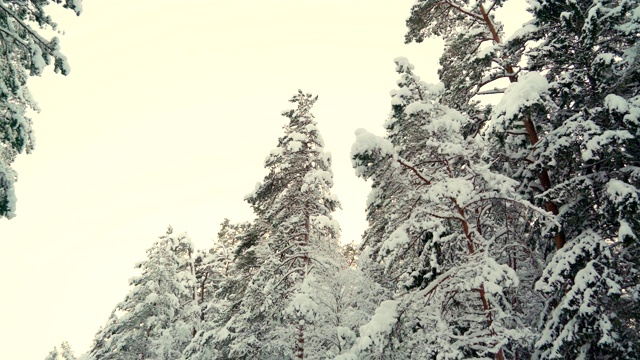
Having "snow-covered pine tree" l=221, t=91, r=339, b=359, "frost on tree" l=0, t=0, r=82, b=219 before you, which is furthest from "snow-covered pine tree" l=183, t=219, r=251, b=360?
"frost on tree" l=0, t=0, r=82, b=219

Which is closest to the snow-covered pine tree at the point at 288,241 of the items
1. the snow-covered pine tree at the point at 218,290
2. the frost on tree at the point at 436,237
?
the snow-covered pine tree at the point at 218,290

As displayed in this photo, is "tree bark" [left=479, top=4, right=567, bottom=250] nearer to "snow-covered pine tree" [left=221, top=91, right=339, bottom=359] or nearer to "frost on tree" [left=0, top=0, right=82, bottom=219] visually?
"snow-covered pine tree" [left=221, top=91, right=339, bottom=359]

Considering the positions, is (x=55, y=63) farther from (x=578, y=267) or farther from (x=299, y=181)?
(x=578, y=267)

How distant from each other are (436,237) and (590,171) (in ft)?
11.9

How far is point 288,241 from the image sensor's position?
51.5 feet

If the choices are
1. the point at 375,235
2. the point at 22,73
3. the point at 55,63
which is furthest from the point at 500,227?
the point at 22,73

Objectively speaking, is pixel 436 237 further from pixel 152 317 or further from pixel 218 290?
pixel 152 317

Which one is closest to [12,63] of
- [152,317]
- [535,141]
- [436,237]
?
[436,237]

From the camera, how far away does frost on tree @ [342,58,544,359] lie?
7.67 m

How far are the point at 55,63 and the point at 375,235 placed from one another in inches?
354

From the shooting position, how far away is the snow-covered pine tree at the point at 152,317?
2044 centimetres

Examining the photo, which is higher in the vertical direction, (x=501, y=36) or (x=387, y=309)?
(x=501, y=36)

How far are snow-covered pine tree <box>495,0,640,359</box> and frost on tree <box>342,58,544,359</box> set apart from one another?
777 millimetres

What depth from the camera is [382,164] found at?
834 centimetres
